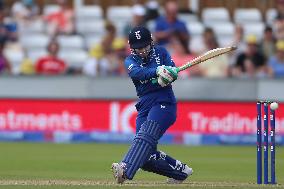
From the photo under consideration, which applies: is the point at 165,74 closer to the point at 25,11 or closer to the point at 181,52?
the point at 181,52

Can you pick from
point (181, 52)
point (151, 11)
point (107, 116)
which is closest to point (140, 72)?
point (107, 116)

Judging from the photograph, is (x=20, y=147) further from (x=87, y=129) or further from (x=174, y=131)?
(x=174, y=131)

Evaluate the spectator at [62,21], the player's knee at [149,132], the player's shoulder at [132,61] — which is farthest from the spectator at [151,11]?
the player's knee at [149,132]

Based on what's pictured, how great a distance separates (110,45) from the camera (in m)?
19.6

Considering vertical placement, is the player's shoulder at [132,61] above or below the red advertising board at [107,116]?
below

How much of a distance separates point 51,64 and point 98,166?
5717 mm

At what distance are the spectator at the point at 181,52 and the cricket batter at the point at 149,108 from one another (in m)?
7.57

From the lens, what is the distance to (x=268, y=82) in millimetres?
17984

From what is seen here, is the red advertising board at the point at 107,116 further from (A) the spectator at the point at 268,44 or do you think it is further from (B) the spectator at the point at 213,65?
(A) the spectator at the point at 268,44

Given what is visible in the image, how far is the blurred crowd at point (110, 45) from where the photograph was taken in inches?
745

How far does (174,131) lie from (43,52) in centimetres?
373

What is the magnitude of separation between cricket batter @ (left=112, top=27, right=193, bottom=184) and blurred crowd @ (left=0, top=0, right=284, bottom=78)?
737cm

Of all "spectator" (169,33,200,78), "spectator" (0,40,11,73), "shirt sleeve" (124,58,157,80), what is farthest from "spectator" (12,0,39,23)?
"shirt sleeve" (124,58,157,80)

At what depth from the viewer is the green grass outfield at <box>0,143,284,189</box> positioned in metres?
10.8
